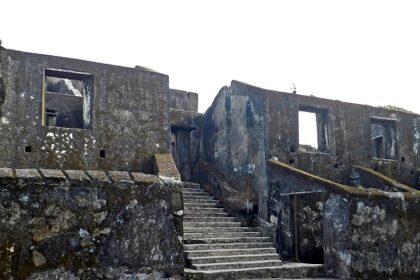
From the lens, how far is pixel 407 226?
9.34 metres

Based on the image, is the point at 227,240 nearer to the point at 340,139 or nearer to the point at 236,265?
the point at 236,265

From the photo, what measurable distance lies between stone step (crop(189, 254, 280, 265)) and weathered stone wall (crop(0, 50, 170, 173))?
255 cm

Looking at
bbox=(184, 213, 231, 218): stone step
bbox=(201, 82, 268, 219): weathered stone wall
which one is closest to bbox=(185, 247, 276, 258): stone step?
bbox=(201, 82, 268, 219): weathered stone wall

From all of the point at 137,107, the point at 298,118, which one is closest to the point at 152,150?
the point at 137,107

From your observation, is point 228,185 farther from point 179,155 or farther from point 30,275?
point 30,275

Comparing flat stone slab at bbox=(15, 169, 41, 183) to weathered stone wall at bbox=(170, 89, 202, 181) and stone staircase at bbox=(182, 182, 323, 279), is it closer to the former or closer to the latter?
stone staircase at bbox=(182, 182, 323, 279)

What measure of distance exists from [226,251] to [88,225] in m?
3.69

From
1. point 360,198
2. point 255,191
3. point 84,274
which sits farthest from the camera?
point 255,191

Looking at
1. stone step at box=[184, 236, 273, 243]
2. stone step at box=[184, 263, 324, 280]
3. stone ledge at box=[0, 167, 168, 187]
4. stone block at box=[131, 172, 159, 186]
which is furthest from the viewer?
stone step at box=[184, 236, 273, 243]

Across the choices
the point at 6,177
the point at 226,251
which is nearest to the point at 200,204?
the point at 226,251

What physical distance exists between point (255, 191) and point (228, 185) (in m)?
1.12

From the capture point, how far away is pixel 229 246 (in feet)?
31.7

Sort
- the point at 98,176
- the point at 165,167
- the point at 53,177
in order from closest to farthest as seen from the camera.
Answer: the point at 53,177 < the point at 98,176 < the point at 165,167

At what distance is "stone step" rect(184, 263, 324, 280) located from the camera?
788 cm
